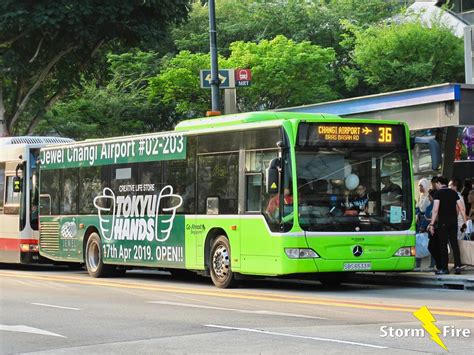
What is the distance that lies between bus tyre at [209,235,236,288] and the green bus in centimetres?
2

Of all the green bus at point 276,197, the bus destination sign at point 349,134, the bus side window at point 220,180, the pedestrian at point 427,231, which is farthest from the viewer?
the pedestrian at point 427,231

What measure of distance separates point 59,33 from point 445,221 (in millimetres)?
18393

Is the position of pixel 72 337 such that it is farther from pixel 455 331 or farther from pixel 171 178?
pixel 171 178

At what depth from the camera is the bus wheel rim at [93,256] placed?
2252 centimetres

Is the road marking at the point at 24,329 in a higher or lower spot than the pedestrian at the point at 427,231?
lower

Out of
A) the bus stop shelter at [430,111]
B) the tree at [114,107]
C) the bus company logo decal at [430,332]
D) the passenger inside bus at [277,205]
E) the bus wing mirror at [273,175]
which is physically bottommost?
the bus company logo decal at [430,332]

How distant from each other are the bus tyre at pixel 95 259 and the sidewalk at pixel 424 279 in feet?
19.0

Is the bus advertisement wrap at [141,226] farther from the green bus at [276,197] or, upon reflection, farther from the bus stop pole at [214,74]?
the bus stop pole at [214,74]

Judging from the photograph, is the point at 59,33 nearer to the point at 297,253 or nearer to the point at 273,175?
the point at 273,175

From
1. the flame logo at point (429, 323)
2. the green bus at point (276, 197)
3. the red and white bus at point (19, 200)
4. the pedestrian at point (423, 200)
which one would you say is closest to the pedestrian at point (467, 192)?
the pedestrian at point (423, 200)

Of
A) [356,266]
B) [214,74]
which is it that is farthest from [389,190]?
[214,74]

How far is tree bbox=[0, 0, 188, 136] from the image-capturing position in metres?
31.5

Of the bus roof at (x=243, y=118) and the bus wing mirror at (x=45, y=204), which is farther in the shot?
the bus wing mirror at (x=45, y=204)

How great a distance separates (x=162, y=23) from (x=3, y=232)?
10972 mm
